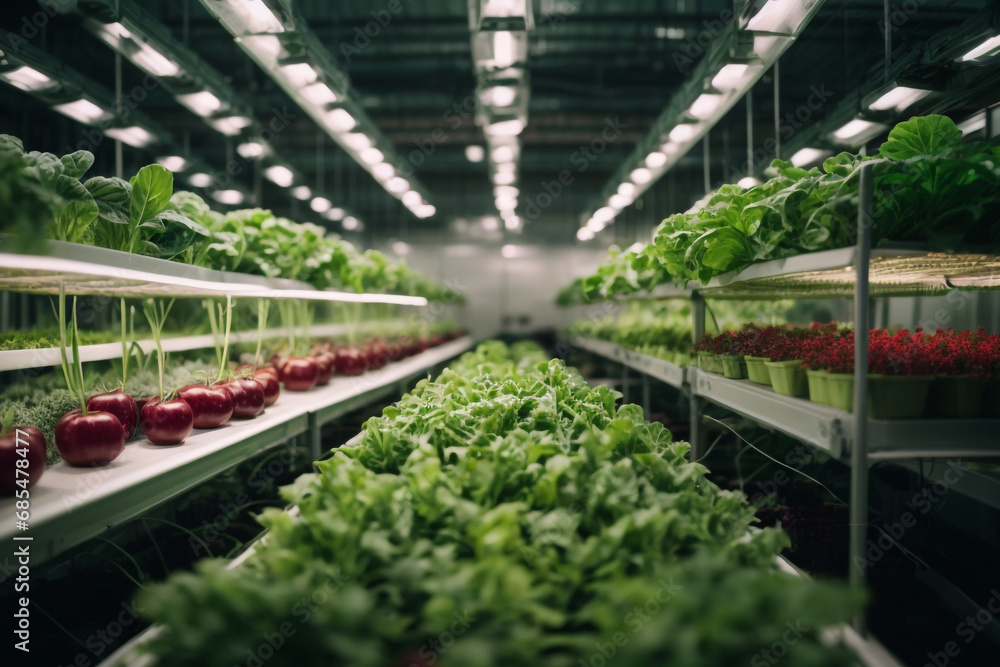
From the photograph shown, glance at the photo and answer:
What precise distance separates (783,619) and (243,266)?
297cm

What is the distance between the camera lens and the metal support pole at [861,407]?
4.66 ft

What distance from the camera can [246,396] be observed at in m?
2.44

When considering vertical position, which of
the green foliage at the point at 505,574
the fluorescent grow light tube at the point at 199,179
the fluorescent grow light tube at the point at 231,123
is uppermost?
the fluorescent grow light tube at the point at 199,179

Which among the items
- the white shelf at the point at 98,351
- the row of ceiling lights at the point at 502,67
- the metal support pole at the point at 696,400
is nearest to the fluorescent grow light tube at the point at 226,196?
the row of ceiling lights at the point at 502,67

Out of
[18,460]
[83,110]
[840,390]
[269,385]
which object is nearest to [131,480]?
[18,460]

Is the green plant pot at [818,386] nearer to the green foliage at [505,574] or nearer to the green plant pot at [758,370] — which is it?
the green plant pot at [758,370]

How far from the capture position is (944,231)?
1.49 m

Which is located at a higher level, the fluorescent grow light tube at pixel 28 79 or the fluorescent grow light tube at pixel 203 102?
the fluorescent grow light tube at pixel 203 102

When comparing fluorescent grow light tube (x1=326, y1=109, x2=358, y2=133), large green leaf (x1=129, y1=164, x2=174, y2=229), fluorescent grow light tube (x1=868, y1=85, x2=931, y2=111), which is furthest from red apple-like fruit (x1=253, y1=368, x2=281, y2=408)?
fluorescent grow light tube (x1=868, y1=85, x2=931, y2=111)

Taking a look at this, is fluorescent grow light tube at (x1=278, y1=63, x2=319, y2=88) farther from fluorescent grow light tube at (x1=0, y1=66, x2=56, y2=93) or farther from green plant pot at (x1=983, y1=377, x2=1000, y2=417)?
green plant pot at (x1=983, y1=377, x2=1000, y2=417)

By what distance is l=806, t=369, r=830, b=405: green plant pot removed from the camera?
165 centimetres

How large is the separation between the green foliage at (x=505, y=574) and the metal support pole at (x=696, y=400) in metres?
1.34

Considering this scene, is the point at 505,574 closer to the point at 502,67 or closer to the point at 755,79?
the point at 755,79

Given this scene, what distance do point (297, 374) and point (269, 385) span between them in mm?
502
